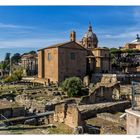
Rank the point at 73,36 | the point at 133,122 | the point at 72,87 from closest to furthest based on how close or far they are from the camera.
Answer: the point at 133,122, the point at 72,87, the point at 73,36

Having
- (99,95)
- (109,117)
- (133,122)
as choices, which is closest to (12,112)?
(109,117)

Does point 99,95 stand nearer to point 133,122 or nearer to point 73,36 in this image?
point 133,122

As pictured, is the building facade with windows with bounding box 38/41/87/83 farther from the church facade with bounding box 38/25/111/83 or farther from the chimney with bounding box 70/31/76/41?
the chimney with bounding box 70/31/76/41

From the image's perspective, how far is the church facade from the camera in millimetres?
31133

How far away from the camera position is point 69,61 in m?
32.0

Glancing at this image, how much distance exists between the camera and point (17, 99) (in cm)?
2027

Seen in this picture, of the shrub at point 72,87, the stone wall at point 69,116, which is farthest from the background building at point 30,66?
the stone wall at point 69,116

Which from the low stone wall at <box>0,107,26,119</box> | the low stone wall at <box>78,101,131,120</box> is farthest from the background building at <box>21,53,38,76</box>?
the low stone wall at <box>0,107,26,119</box>

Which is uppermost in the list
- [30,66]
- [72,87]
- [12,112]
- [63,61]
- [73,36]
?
[73,36]

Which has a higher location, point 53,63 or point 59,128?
point 53,63
